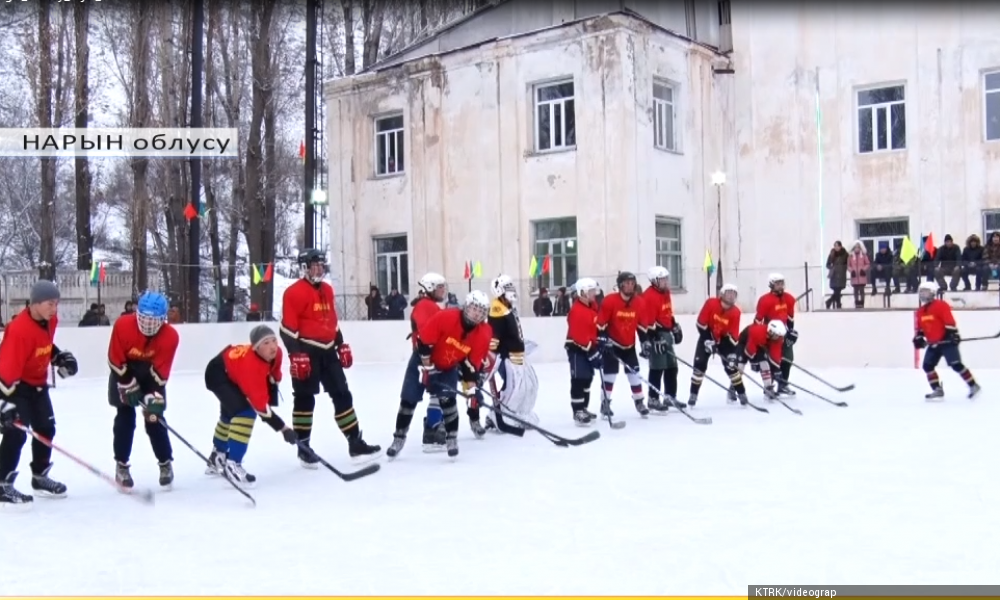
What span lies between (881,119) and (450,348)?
13766 mm

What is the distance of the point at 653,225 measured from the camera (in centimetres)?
1814

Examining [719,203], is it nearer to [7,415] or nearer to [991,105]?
[991,105]

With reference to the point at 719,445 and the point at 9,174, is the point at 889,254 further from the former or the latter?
the point at 9,174

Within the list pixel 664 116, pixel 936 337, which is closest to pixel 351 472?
pixel 936 337

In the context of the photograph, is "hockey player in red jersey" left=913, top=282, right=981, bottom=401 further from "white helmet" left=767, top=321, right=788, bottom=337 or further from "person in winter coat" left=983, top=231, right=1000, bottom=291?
"person in winter coat" left=983, top=231, right=1000, bottom=291

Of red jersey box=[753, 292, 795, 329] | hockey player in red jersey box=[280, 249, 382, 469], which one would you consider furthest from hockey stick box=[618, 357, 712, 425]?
hockey player in red jersey box=[280, 249, 382, 469]

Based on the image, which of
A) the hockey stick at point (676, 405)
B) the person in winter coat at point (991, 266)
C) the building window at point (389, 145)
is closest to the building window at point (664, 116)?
the building window at point (389, 145)

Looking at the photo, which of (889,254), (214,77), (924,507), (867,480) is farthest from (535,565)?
(214,77)

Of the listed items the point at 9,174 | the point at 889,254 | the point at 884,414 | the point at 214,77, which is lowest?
the point at 884,414

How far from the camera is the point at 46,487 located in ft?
18.8

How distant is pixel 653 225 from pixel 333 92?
7960 mm

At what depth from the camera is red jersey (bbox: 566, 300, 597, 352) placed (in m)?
8.34

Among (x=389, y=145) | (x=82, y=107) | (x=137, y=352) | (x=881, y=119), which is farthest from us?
(x=389, y=145)

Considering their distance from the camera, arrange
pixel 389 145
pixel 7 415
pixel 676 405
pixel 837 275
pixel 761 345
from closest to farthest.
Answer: pixel 7 415, pixel 676 405, pixel 761 345, pixel 837 275, pixel 389 145
